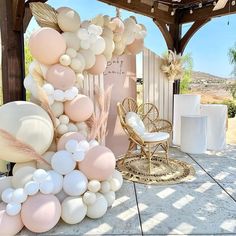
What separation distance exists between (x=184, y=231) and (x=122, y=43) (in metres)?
2.21

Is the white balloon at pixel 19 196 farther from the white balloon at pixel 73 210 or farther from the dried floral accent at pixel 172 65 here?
the dried floral accent at pixel 172 65

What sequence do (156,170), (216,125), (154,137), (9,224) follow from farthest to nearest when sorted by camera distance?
(216,125)
(156,170)
(154,137)
(9,224)

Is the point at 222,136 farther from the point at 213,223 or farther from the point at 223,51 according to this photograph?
the point at 223,51

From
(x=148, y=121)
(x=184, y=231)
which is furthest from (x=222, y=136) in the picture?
(x=184, y=231)

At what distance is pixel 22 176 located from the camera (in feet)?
6.98

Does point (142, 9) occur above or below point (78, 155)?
above

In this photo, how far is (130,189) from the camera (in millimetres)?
2857

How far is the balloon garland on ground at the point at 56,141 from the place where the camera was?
6.67ft

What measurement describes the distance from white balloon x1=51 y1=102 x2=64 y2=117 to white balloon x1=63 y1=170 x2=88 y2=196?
0.61m

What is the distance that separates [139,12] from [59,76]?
7.70ft

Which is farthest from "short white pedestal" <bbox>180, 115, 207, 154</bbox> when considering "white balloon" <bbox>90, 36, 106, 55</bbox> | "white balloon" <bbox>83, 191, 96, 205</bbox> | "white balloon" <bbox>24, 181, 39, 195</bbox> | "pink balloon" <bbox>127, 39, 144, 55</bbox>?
"white balloon" <bbox>24, 181, 39, 195</bbox>

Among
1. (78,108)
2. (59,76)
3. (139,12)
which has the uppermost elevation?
(139,12)

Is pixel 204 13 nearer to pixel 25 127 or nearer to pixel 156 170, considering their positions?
pixel 156 170

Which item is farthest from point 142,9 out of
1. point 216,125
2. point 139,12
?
point 216,125
